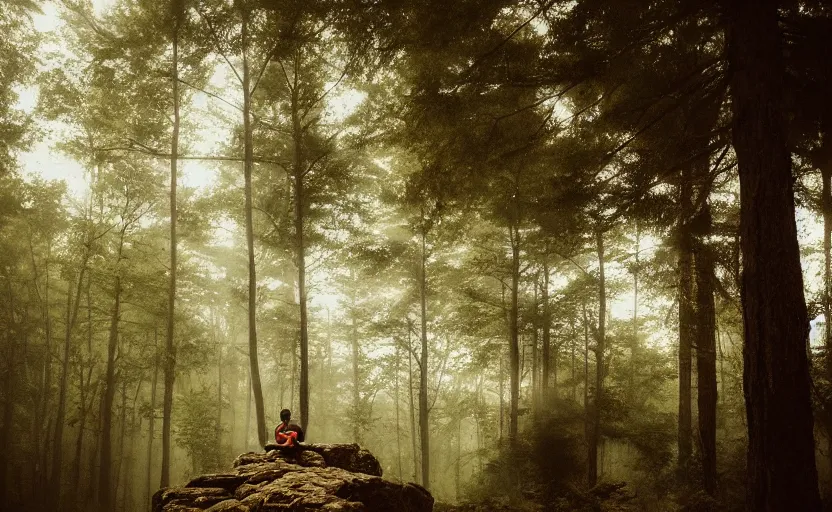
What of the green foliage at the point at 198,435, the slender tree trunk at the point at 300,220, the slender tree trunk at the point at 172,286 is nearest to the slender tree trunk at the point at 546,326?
the slender tree trunk at the point at 300,220

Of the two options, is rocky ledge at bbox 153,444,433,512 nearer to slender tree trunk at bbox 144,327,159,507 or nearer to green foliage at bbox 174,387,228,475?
slender tree trunk at bbox 144,327,159,507

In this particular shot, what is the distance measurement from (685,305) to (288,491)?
821 cm

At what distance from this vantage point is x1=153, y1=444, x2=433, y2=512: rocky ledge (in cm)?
448

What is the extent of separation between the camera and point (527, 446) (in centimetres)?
1295

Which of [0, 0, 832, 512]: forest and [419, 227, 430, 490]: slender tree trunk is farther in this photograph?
[419, 227, 430, 490]: slender tree trunk

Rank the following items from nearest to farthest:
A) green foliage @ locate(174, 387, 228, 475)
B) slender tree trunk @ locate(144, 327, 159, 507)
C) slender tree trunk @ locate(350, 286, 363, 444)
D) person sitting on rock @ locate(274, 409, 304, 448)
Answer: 1. person sitting on rock @ locate(274, 409, 304, 448)
2. green foliage @ locate(174, 387, 228, 475)
3. slender tree trunk @ locate(144, 327, 159, 507)
4. slender tree trunk @ locate(350, 286, 363, 444)

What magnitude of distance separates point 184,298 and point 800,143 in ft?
72.4

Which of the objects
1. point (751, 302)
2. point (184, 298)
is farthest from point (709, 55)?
point (184, 298)

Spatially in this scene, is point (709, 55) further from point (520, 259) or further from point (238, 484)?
point (238, 484)

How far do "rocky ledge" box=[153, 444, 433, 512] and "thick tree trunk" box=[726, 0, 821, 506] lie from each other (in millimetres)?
4347

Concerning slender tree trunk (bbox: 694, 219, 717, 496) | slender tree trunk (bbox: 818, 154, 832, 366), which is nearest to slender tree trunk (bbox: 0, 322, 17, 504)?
slender tree trunk (bbox: 694, 219, 717, 496)

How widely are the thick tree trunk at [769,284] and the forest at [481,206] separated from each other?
0.03 metres

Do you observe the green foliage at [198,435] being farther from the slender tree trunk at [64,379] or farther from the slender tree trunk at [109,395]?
the slender tree trunk at [64,379]

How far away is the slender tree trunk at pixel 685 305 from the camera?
22.7ft
